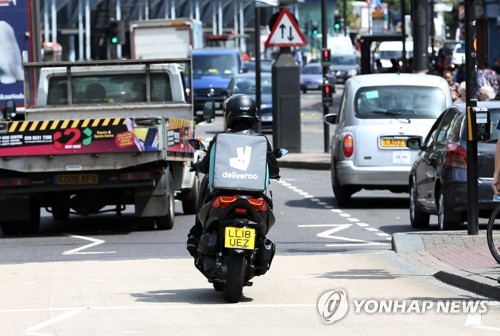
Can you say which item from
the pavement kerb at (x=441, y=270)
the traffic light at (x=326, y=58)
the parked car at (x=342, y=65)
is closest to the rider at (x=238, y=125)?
the pavement kerb at (x=441, y=270)

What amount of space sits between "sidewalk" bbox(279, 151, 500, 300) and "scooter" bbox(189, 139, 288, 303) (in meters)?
1.71

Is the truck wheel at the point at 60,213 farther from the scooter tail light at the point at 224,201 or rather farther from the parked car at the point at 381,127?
the scooter tail light at the point at 224,201

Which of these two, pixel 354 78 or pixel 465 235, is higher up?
pixel 354 78

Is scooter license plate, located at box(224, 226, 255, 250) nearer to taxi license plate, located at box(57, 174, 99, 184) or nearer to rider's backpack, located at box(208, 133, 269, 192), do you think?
rider's backpack, located at box(208, 133, 269, 192)

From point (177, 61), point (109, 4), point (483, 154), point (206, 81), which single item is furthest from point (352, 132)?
point (109, 4)

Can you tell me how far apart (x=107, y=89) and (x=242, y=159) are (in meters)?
9.89

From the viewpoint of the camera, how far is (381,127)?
21.5 m

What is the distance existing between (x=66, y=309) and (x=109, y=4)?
277 feet

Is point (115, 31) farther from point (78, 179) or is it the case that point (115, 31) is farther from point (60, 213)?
point (78, 179)

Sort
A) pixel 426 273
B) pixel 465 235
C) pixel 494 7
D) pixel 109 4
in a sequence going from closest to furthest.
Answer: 1. pixel 426 273
2. pixel 465 235
3. pixel 494 7
4. pixel 109 4

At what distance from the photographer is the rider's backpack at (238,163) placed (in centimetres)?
1158

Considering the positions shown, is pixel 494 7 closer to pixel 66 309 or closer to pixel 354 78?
pixel 354 78

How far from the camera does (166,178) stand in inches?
738

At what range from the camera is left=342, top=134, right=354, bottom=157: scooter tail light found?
70.6ft
